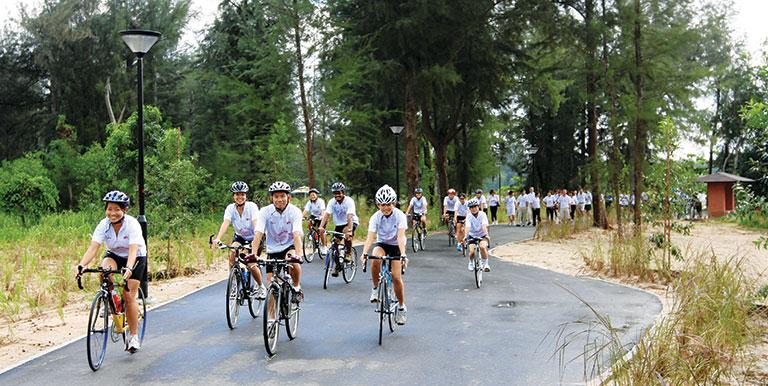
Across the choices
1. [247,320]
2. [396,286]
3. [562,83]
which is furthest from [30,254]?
[562,83]

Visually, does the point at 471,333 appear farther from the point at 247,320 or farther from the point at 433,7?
the point at 433,7

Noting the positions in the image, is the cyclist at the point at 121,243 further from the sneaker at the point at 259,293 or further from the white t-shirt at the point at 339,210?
the white t-shirt at the point at 339,210

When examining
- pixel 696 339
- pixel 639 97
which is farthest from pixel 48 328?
pixel 639 97

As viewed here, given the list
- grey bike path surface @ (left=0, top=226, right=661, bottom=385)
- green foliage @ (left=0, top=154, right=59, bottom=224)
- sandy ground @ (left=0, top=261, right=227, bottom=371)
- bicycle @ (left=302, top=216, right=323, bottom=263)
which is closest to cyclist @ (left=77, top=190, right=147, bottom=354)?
grey bike path surface @ (left=0, top=226, right=661, bottom=385)

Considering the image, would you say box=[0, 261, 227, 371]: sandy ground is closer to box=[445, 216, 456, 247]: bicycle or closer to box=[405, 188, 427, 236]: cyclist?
box=[405, 188, 427, 236]: cyclist

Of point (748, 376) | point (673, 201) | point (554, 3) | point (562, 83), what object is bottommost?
point (748, 376)

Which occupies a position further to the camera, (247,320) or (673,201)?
(673,201)

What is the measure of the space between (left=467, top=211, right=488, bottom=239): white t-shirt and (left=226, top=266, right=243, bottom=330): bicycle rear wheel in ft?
18.7

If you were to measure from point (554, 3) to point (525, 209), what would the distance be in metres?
11.9

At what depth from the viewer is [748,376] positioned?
7.18 metres

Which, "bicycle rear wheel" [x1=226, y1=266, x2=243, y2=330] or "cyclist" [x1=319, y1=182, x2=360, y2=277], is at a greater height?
"cyclist" [x1=319, y1=182, x2=360, y2=277]

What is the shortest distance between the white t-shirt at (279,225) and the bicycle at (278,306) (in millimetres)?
323

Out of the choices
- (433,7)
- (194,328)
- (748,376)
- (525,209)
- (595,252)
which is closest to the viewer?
(748,376)

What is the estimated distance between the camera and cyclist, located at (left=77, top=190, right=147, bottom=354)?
8023mm
